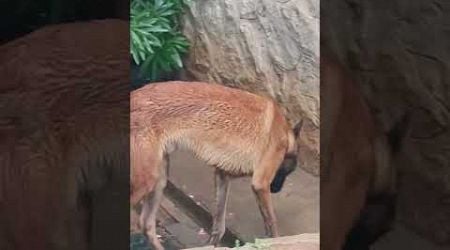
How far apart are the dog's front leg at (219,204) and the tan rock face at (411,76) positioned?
1.11 ft

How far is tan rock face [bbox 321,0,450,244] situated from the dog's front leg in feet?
1.11

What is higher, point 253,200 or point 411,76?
point 411,76

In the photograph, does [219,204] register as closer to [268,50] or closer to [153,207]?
[153,207]

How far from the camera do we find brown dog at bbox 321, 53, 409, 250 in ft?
5.96

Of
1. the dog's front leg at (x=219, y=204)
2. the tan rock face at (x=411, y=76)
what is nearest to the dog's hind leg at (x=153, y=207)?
the dog's front leg at (x=219, y=204)

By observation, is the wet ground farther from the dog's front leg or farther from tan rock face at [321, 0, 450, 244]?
tan rock face at [321, 0, 450, 244]

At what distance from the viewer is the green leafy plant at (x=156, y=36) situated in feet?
→ 5.64

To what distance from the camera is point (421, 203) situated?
1811 mm

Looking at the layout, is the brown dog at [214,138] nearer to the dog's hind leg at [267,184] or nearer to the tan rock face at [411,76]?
the dog's hind leg at [267,184]

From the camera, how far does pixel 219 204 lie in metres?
1.78

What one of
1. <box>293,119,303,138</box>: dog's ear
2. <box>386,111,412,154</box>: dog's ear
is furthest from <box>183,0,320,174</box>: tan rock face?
<box>386,111,412,154</box>: dog's ear

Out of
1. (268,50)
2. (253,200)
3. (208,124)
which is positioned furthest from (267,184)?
(268,50)

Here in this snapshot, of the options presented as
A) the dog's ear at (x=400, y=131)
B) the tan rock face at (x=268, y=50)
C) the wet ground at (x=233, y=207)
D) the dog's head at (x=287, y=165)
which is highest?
the tan rock face at (x=268, y=50)

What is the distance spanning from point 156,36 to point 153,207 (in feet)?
1.09
